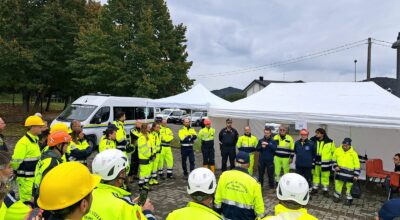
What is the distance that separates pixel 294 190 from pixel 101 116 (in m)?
13.1

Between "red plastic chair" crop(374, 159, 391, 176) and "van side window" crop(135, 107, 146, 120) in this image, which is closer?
"red plastic chair" crop(374, 159, 391, 176)

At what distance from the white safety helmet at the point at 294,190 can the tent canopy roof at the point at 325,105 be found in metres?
5.97

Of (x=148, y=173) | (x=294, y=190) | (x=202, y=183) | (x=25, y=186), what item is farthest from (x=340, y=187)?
(x=25, y=186)

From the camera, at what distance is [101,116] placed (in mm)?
14609

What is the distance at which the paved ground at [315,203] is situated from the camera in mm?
7219

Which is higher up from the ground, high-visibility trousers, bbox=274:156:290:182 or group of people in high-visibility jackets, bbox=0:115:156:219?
group of people in high-visibility jackets, bbox=0:115:156:219

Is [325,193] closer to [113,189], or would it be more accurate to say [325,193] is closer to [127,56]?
[113,189]

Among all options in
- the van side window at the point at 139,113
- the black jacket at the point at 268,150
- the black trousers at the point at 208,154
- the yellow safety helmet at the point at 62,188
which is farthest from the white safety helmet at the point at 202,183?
the van side window at the point at 139,113

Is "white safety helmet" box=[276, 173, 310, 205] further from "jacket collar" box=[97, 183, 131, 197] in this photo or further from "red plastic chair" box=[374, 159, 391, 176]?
"red plastic chair" box=[374, 159, 391, 176]

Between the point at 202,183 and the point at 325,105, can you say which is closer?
the point at 202,183

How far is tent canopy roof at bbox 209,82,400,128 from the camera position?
8.02 metres

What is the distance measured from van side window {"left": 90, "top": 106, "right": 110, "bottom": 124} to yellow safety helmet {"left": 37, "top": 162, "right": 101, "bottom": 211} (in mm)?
13037

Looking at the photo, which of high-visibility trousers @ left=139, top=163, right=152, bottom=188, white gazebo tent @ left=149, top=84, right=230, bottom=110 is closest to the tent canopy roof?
white gazebo tent @ left=149, top=84, right=230, bottom=110

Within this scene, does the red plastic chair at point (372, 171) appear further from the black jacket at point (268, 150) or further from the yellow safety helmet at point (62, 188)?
the yellow safety helmet at point (62, 188)
